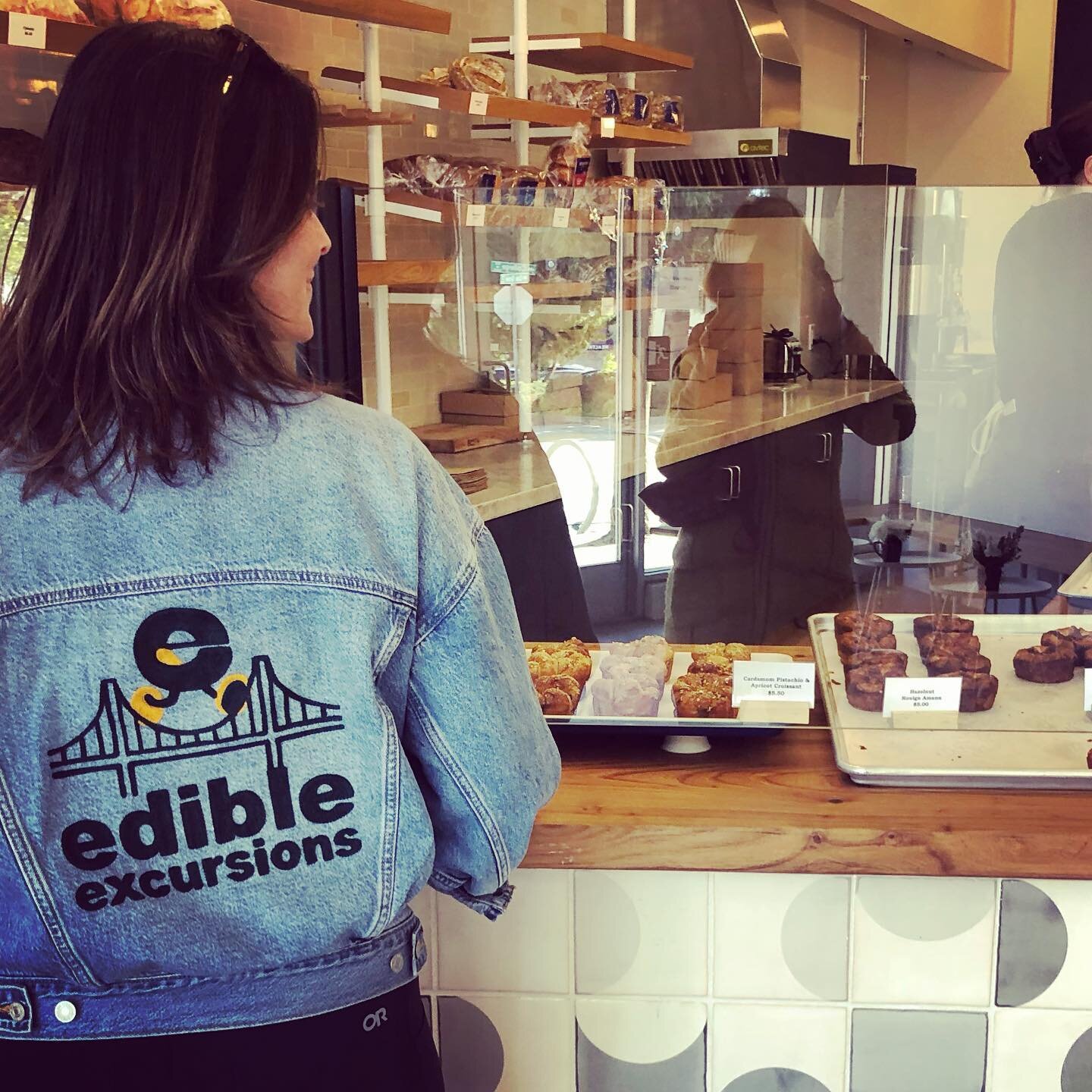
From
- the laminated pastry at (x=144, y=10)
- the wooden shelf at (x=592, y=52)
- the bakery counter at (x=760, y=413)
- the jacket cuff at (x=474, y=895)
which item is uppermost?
the wooden shelf at (x=592, y=52)

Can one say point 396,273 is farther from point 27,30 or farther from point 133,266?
point 133,266

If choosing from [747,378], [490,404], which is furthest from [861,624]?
[490,404]

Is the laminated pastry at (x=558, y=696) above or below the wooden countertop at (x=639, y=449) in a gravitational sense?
below

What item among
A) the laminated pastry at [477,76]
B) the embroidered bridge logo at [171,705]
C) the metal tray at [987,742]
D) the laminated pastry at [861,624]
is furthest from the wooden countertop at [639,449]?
the laminated pastry at [477,76]

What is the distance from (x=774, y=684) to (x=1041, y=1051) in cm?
48

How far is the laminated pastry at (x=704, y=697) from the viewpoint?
4.72 feet

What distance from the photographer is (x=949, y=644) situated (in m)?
1.54

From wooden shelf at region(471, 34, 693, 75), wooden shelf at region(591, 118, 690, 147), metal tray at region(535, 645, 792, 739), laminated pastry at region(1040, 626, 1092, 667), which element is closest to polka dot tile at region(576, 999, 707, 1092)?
metal tray at region(535, 645, 792, 739)

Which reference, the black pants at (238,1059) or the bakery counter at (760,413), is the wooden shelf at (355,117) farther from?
the black pants at (238,1059)

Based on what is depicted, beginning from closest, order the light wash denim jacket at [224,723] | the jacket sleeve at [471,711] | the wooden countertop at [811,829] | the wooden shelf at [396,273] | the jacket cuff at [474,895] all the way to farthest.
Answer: the light wash denim jacket at [224,723] → the jacket sleeve at [471,711] → the jacket cuff at [474,895] → the wooden countertop at [811,829] → the wooden shelf at [396,273]

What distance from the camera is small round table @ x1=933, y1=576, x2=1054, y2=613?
160 centimetres

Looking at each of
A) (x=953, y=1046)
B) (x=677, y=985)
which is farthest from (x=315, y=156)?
(x=953, y=1046)

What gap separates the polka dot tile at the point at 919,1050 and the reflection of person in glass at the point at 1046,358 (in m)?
0.61

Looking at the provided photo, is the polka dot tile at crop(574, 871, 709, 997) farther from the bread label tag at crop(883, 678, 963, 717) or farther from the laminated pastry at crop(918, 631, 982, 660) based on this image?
the laminated pastry at crop(918, 631, 982, 660)
